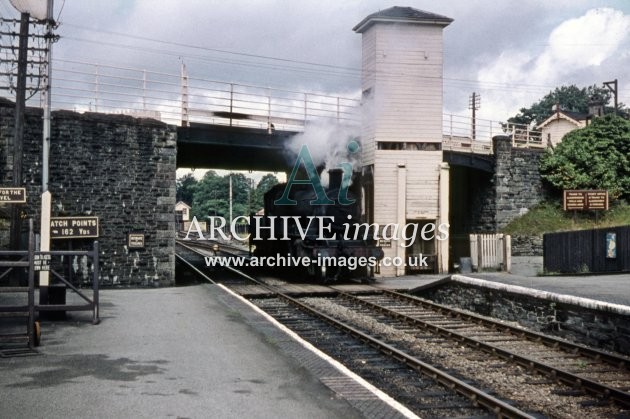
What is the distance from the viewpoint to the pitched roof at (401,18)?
20812 millimetres

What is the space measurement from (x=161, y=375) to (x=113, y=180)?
10581 mm

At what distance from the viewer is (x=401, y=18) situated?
829 inches

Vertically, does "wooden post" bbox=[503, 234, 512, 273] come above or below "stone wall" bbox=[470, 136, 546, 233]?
below

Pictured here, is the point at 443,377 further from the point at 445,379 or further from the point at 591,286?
the point at 591,286

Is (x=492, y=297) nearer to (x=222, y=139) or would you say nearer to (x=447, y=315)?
(x=447, y=315)

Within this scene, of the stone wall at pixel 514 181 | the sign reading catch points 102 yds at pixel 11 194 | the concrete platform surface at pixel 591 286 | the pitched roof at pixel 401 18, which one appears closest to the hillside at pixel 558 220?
the stone wall at pixel 514 181

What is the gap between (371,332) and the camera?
37.1ft

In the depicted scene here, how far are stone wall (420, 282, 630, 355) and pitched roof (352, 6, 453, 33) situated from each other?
9.55 metres

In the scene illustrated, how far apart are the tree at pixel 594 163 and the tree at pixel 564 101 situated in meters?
54.0

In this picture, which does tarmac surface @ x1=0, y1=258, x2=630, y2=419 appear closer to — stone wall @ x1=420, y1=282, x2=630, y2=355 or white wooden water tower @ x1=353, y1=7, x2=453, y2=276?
stone wall @ x1=420, y1=282, x2=630, y2=355

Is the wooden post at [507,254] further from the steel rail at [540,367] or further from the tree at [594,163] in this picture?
the steel rail at [540,367]

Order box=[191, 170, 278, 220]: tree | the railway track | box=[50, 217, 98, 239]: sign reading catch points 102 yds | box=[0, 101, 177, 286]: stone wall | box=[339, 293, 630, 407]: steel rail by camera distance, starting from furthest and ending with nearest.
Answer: box=[191, 170, 278, 220]: tree < box=[0, 101, 177, 286]: stone wall < box=[50, 217, 98, 239]: sign reading catch points 102 yds < box=[339, 293, 630, 407]: steel rail < the railway track

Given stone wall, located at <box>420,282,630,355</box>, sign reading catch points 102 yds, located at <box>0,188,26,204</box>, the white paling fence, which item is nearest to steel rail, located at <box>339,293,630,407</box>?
stone wall, located at <box>420,282,630,355</box>

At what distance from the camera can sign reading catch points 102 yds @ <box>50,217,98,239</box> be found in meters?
14.9
